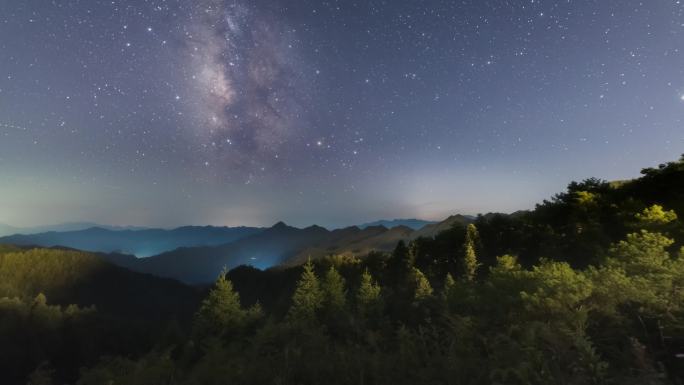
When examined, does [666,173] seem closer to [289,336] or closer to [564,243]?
[564,243]

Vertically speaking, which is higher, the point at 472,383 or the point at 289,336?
the point at 472,383

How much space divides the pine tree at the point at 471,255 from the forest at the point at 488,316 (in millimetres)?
185

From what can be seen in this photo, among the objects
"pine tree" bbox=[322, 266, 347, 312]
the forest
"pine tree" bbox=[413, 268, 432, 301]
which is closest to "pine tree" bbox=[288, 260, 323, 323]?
the forest

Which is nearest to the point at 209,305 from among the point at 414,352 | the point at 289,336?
the point at 289,336

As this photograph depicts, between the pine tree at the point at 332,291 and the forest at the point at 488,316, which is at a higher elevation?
the forest at the point at 488,316

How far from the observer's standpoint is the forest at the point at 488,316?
24.9 ft

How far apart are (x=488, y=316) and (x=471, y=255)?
35.6 m

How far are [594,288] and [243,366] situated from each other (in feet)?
32.6

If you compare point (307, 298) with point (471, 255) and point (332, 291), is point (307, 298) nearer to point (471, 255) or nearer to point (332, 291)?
point (332, 291)

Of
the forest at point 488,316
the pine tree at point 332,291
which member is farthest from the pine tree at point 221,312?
the pine tree at point 332,291

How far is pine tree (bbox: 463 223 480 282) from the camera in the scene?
149 feet

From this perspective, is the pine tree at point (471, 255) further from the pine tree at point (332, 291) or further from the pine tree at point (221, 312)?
the pine tree at point (221, 312)

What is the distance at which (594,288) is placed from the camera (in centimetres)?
967

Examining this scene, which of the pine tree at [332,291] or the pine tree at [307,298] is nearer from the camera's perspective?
the pine tree at [307,298]
